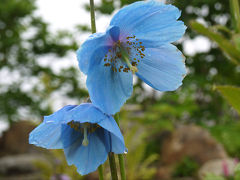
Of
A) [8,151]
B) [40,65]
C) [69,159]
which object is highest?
[69,159]

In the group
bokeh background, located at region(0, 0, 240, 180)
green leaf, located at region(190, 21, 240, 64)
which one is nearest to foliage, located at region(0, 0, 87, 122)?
bokeh background, located at region(0, 0, 240, 180)

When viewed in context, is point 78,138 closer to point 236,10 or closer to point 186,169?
point 236,10

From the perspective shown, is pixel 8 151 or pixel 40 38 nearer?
pixel 8 151

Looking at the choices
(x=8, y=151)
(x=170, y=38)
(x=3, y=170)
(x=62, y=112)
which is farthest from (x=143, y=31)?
(x=8, y=151)

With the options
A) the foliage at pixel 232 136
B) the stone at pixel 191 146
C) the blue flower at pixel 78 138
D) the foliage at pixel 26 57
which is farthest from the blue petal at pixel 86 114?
the foliage at pixel 26 57

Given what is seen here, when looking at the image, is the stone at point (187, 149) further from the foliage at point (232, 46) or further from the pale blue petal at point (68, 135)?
the pale blue petal at point (68, 135)

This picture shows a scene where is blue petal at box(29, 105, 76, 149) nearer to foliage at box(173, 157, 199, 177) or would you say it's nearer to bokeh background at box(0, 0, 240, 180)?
bokeh background at box(0, 0, 240, 180)

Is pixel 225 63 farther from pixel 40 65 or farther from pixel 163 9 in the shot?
pixel 40 65
